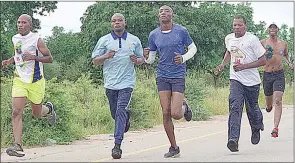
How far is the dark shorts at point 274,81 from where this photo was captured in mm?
11477

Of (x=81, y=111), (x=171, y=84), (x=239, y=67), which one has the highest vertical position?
(x=239, y=67)

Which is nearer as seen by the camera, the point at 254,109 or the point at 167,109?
the point at 167,109

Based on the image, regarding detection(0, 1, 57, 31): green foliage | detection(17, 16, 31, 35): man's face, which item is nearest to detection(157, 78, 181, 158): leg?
detection(17, 16, 31, 35): man's face

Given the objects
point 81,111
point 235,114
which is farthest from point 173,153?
point 81,111

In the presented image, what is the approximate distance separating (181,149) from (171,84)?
1793 mm

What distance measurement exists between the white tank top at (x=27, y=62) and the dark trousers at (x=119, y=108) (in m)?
1.12

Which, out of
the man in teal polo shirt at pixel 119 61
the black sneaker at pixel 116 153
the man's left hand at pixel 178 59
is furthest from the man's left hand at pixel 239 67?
the black sneaker at pixel 116 153

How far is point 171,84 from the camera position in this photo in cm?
848

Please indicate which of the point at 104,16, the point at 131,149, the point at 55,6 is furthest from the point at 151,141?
the point at 55,6

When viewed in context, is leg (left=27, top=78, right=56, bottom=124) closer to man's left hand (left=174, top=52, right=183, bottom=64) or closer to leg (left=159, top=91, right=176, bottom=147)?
leg (left=159, top=91, right=176, bottom=147)

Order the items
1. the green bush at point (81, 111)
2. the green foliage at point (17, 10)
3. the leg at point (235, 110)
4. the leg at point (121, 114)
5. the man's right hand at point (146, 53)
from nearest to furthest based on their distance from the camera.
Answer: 1. the leg at point (121, 114)
2. the leg at point (235, 110)
3. the man's right hand at point (146, 53)
4. the green bush at point (81, 111)
5. the green foliage at point (17, 10)

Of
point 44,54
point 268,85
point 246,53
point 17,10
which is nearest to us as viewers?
point 44,54

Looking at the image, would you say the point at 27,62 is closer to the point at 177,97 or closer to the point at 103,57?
the point at 103,57

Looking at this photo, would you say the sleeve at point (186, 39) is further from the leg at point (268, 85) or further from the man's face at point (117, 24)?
the leg at point (268, 85)
